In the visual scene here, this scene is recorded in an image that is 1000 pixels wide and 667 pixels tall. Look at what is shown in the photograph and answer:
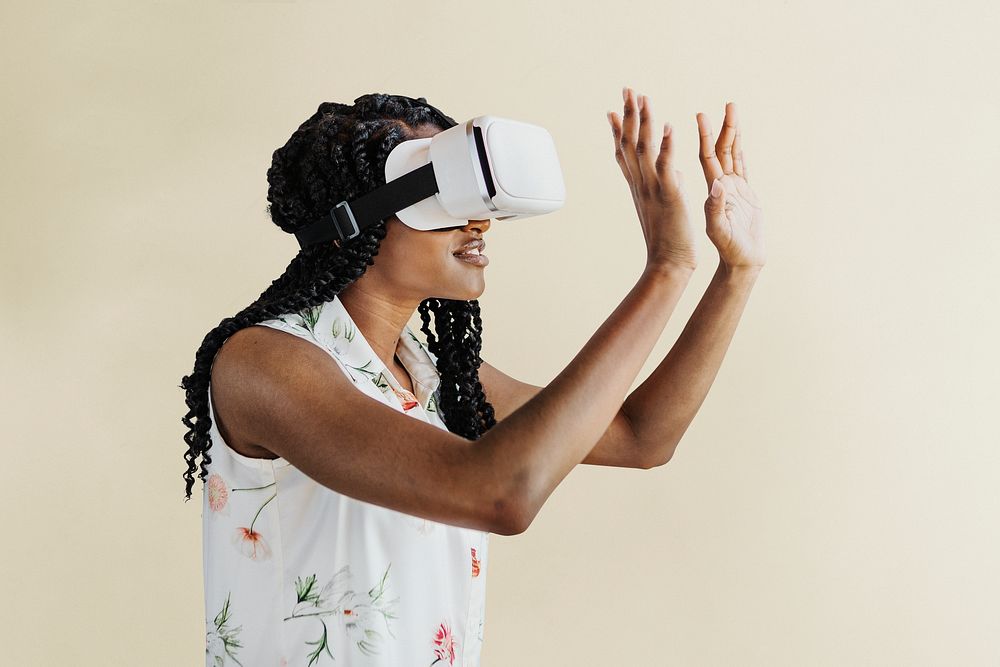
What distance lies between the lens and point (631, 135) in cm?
129

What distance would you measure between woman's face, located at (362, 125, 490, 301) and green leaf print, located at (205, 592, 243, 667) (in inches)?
16.9

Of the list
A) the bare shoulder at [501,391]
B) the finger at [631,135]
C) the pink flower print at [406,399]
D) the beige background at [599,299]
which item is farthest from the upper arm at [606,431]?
the beige background at [599,299]

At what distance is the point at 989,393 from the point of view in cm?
232

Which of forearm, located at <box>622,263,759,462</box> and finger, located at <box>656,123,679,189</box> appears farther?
forearm, located at <box>622,263,759,462</box>

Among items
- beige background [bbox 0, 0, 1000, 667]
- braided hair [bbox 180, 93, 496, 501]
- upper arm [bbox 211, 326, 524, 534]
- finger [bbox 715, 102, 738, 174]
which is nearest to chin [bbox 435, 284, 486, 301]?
braided hair [bbox 180, 93, 496, 501]

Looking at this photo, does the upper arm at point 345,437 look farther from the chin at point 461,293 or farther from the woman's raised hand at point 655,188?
the woman's raised hand at point 655,188

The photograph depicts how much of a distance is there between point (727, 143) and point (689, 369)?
31cm

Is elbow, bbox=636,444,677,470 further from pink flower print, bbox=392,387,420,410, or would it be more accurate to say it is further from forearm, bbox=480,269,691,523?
forearm, bbox=480,269,691,523

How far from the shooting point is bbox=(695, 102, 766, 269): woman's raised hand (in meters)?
1.37

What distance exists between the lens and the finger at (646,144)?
1268 millimetres

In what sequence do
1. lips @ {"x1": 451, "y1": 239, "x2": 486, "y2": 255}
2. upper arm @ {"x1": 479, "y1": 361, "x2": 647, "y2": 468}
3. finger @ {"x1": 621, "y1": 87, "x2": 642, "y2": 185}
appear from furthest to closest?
upper arm @ {"x1": 479, "y1": 361, "x2": 647, "y2": 468}
lips @ {"x1": 451, "y1": 239, "x2": 486, "y2": 255}
finger @ {"x1": 621, "y1": 87, "x2": 642, "y2": 185}

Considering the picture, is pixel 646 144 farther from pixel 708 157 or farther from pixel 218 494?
pixel 218 494

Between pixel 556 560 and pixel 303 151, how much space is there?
1240 mm

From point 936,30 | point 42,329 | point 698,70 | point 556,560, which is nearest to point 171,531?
point 42,329
